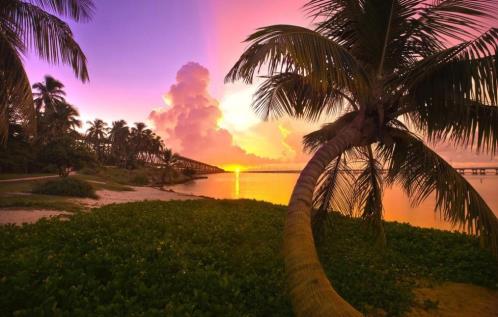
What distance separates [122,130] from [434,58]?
71846 mm

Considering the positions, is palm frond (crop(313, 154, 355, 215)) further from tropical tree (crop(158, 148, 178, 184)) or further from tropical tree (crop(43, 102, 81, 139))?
tropical tree (crop(158, 148, 178, 184))

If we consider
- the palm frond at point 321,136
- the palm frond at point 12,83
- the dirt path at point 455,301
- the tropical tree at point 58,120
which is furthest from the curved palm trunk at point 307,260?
the tropical tree at point 58,120

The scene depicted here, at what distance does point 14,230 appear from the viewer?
7.07m

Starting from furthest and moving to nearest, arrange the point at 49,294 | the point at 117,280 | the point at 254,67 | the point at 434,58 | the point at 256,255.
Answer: the point at 256,255
the point at 117,280
the point at 49,294
the point at 434,58
the point at 254,67

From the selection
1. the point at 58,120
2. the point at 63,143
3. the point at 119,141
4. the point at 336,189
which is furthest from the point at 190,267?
the point at 119,141

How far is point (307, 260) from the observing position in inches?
98.8

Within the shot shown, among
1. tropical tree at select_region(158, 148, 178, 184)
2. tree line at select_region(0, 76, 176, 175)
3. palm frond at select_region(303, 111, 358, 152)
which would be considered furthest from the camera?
tropical tree at select_region(158, 148, 178, 184)

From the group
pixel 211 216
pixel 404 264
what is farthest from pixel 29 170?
pixel 404 264

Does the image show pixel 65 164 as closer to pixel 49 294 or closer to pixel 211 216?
pixel 211 216

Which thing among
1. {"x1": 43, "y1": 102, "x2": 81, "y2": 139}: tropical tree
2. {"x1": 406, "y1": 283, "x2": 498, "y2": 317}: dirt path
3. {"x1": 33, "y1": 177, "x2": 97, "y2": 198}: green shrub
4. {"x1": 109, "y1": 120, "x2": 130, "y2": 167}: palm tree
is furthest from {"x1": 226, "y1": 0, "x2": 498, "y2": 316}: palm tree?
{"x1": 109, "y1": 120, "x2": 130, "y2": 167}: palm tree

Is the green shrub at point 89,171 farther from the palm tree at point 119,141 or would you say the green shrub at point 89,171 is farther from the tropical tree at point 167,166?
the palm tree at point 119,141

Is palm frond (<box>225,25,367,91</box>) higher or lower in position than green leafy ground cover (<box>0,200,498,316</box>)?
higher

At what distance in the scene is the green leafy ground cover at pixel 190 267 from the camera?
4.09 metres

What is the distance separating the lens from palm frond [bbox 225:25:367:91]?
3014 mm
